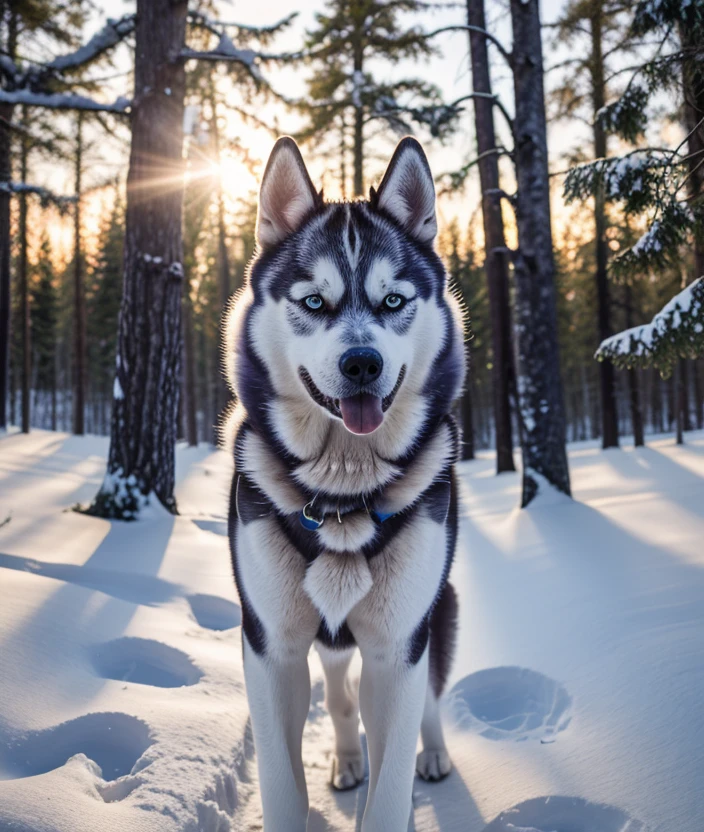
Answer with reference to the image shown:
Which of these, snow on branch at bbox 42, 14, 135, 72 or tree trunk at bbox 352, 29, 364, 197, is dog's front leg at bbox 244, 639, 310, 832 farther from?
tree trunk at bbox 352, 29, 364, 197

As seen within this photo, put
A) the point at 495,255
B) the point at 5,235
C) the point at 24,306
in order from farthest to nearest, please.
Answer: the point at 24,306, the point at 5,235, the point at 495,255

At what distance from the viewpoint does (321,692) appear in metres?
3.49

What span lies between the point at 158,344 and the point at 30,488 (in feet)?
7.90

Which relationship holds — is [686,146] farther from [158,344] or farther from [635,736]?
[158,344]

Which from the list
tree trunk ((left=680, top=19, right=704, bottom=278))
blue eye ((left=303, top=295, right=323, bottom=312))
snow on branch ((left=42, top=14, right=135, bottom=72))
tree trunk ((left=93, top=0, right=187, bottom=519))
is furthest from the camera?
snow on branch ((left=42, top=14, right=135, bottom=72))

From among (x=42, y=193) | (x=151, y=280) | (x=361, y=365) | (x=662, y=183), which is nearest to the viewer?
(x=361, y=365)

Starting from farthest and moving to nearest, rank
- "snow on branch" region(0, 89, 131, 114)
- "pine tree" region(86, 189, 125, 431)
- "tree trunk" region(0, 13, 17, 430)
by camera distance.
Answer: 1. "pine tree" region(86, 189, 125, 431)
2. "tree trunk" region(0, 13, 17, 430)
3. "snow on branch" region(0, 89, 131, 114)

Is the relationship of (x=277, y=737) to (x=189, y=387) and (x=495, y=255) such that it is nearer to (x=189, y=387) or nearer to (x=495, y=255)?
(x=495, y=255)

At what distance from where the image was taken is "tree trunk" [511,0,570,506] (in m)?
7.25

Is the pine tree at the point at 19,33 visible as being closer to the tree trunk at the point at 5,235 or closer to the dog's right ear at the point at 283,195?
the tree trunk at the point at 5,235

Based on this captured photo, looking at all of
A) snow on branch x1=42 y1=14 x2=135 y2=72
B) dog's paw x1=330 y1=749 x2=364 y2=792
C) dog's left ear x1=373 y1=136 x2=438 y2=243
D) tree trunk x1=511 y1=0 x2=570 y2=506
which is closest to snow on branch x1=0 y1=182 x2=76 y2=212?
snow on branch x1=42 y1=14 x2=135 y2=72

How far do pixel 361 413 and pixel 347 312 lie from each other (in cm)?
39

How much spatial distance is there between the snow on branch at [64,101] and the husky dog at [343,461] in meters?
5.22

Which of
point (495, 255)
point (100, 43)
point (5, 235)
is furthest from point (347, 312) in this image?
point (5, 235)
